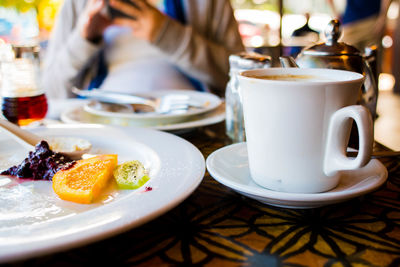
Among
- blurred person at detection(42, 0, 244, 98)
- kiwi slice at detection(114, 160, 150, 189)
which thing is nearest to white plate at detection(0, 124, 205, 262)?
kiwi slice at detection(114, 160, 150, 189)

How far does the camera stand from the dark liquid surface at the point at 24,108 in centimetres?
81

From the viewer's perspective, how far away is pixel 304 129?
1.41 feet

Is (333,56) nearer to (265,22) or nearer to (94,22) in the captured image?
(94,22)

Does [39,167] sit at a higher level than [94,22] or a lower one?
lower

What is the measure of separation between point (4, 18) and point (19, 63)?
2.62 meters

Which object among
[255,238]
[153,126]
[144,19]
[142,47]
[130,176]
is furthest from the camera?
[142,47]

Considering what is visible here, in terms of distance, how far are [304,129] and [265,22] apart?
4.04m

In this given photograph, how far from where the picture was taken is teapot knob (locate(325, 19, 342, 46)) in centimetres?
60

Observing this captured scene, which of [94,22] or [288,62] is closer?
[288,62]

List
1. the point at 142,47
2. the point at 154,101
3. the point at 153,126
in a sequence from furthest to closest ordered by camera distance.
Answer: the point at 142,47
the point at 154,101
the point at 153,126

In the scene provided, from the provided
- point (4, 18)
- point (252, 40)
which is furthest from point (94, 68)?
point (252, 40)

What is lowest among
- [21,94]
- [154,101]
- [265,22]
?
[265,22]

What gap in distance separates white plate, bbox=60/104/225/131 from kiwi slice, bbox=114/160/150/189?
25cm

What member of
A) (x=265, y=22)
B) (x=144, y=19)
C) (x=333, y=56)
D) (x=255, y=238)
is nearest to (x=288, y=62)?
(x=333, y=56)
